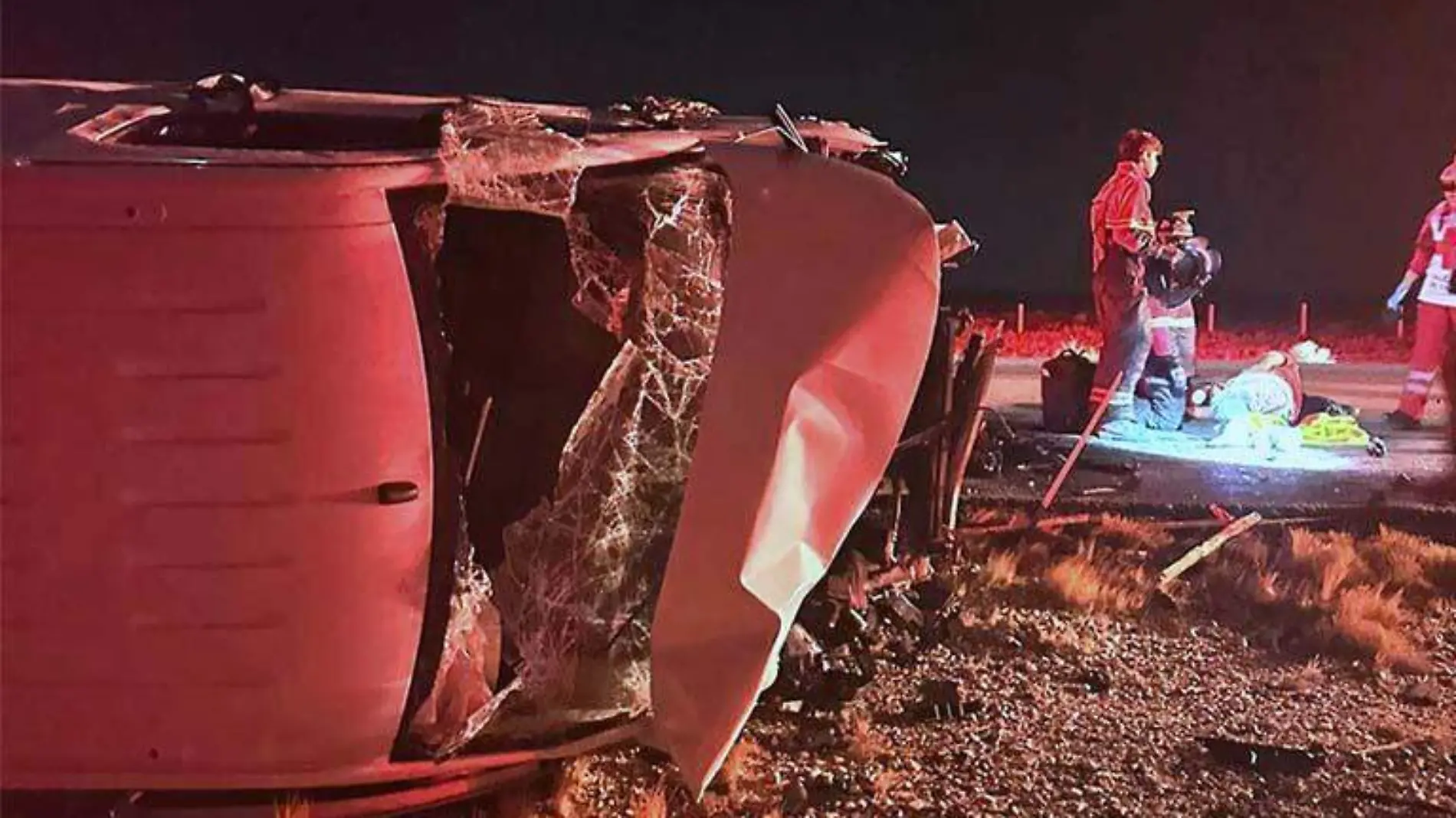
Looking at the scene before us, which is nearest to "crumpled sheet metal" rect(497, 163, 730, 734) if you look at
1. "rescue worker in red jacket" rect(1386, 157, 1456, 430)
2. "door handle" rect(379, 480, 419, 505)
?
"door handle" rect(379, 480, 419, 505)

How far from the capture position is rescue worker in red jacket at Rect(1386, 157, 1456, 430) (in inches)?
390

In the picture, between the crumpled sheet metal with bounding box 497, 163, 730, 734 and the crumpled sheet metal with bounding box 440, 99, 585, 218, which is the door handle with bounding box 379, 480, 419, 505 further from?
the crumpled sheet metal with bounding box 497, 163, 730, 734

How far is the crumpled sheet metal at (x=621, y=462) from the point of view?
4109 millimetres

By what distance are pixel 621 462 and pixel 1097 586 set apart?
2863 mm

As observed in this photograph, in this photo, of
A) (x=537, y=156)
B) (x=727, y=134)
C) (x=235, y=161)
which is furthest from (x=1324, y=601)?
(x=235, y=161)

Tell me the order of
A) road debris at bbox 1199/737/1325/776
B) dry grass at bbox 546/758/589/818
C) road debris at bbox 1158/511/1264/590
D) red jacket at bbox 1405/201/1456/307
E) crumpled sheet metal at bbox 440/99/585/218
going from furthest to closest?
red jacket at bbox 1405/201/1456/307, road debris at bbox 1158/511/1264/590, road debris at bbox 1199/737/1325/776, dry grass at bbox 546/758/589/818, crumpled sheet metal at bbox 440/99/585/218

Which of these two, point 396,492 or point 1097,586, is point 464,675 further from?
point 1097,586

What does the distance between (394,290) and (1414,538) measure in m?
5.85

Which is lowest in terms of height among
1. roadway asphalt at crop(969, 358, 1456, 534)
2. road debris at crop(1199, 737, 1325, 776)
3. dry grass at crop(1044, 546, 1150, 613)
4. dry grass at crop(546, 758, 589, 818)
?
roadway asphalt at crop(969, 358, 1456, 534)

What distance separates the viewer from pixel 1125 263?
9.60 meters

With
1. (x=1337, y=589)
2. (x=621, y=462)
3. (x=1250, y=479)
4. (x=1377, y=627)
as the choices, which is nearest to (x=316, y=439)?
(x=621, y=462)

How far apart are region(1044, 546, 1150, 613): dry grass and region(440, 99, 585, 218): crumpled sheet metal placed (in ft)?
11.4

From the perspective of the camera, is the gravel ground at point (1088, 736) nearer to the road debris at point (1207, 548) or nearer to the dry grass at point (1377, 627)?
the dry grass at point (1377, 627)

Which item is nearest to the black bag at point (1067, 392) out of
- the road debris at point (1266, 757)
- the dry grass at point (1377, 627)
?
the dry grass at point (1377, 627)
